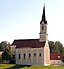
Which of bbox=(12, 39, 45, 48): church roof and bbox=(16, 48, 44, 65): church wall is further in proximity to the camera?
bbox=(12, 39, 45, 48): church roof

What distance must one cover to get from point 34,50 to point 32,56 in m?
1.85

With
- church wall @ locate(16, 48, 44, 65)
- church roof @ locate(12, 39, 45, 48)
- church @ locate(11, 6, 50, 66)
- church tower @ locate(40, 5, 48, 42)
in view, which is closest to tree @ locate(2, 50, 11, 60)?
church @ locate(11, 6, 50, 66)

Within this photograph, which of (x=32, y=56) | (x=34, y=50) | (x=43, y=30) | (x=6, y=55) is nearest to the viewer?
(x=34, y=50)

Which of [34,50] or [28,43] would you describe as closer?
[34,50]

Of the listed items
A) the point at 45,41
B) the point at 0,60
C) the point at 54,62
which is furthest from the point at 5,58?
the point at 54,62

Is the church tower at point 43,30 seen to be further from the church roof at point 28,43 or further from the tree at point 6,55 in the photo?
the tree at point 6,55

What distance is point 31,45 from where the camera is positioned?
6794 cm

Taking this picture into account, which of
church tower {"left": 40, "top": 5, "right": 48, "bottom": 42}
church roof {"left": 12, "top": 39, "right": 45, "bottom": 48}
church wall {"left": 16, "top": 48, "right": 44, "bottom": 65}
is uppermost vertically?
church tower {"left": 40, "top": 5, "right": 48, "bottom": 42}

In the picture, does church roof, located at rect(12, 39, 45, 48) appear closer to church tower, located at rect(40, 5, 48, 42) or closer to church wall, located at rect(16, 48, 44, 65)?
church wall, located at rect(16, 48, 44, 65)

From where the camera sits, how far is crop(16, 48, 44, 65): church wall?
218 feet

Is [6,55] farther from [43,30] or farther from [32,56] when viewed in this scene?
[43,30]

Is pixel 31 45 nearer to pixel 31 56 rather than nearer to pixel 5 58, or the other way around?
pixel 31 56

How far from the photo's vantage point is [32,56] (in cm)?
6775

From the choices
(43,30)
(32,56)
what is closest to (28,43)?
(32,56)
